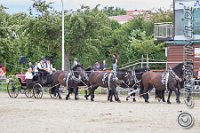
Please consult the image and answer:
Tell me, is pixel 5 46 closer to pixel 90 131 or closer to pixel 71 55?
pixel 71 55

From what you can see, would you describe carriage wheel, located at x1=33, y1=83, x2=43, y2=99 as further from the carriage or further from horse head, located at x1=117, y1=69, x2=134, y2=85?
horse head, located at x1=117, y1=69, x2=134, y2=85

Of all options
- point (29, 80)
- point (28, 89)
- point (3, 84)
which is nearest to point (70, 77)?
point (29, 80)

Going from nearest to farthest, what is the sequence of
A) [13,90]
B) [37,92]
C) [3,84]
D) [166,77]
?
[166,77], [37,92], [13,90], [3,84]

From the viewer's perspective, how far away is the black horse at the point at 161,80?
26034 millimetres

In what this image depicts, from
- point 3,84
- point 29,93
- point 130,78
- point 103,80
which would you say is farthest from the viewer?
point 3,84

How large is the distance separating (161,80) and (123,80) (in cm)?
241

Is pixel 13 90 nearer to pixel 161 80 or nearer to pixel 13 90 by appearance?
pixel 13 90

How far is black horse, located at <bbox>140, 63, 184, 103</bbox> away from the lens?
85.4ft

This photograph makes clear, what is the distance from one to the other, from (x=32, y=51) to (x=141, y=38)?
15.4 meters

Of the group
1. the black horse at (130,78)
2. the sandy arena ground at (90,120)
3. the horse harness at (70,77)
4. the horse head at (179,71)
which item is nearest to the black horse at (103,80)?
the black horse at (130,78)

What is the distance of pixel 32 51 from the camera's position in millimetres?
56875

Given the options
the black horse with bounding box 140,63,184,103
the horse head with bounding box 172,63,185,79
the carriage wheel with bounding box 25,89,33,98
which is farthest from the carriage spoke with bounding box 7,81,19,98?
the horse head with bounding box 172,63,185,79

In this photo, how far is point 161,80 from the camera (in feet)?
86.9

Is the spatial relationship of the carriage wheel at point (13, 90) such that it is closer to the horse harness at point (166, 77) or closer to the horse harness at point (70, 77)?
the horse harness at point (70, 77)
